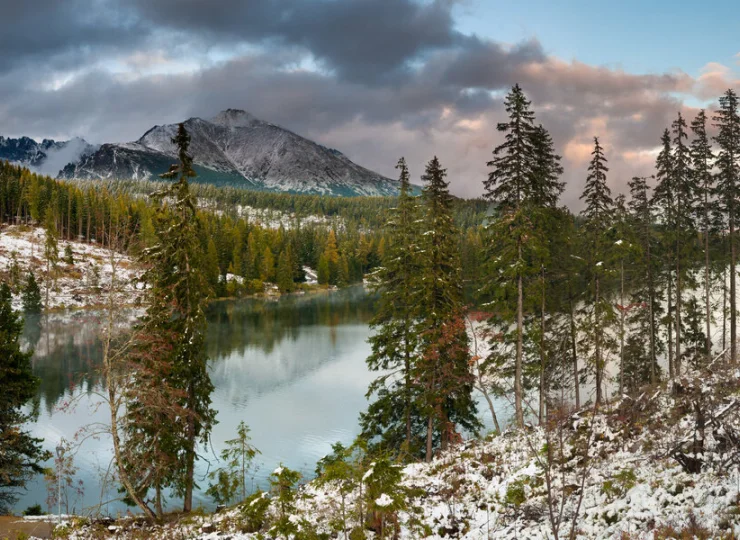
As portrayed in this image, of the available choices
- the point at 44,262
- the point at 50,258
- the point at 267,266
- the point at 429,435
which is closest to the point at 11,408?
the point at 429,435

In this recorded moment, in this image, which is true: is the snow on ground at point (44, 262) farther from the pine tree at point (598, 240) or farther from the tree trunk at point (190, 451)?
the pine tree at point (598, 240)

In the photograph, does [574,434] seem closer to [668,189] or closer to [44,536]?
[44,536]

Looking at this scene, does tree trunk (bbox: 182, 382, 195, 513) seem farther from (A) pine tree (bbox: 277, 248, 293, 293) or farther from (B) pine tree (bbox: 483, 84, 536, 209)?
(A) pine tree (bbox: 277, 248, 293, 293)

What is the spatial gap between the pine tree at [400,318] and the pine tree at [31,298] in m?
68.0

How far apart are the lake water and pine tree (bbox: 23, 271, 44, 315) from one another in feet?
12.8

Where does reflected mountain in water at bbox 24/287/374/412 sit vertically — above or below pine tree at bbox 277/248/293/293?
below

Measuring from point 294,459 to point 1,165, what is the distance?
12753 centimetres

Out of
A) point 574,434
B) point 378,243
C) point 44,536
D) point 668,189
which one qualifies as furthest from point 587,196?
point 378,243

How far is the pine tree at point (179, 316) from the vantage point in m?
17.0

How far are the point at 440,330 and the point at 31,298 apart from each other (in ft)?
238

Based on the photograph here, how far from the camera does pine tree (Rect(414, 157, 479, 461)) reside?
1977 cm

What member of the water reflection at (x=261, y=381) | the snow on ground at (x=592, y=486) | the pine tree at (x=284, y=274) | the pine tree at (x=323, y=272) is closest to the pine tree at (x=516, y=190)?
the snow on ground at (x=592, y=486)

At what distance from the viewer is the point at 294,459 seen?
25094mm

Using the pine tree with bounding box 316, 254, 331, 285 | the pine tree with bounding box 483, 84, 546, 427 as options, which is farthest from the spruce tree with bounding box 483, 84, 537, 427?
the pine tree with bounding box 316, 254, 331, 285
